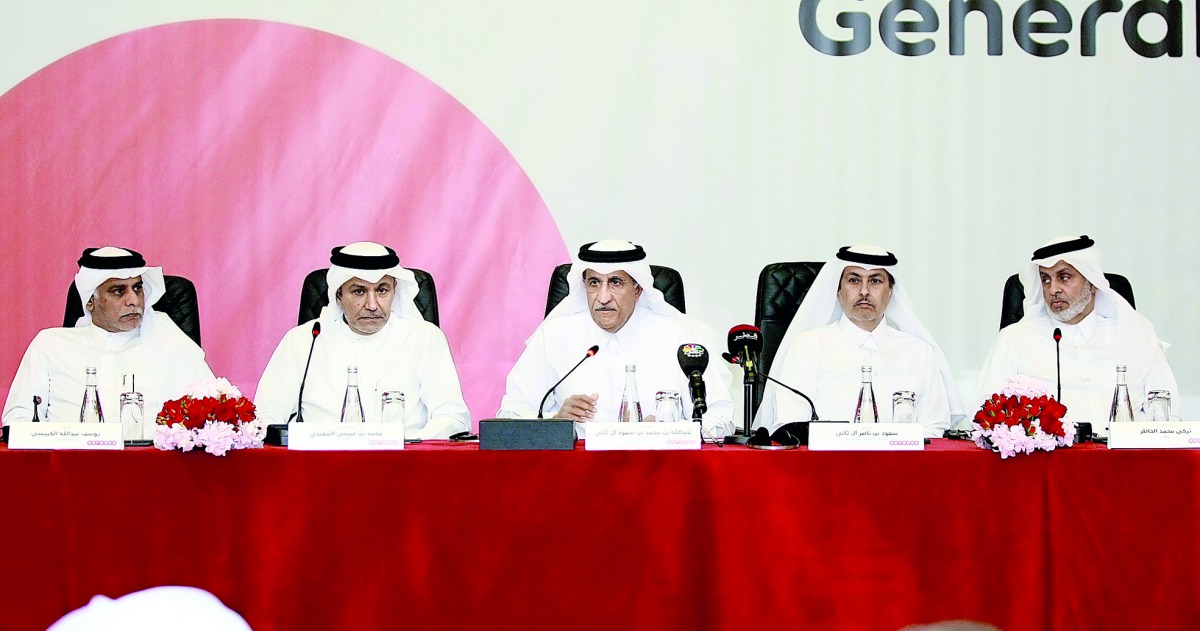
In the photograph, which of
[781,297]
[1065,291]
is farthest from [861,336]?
[1065,291]

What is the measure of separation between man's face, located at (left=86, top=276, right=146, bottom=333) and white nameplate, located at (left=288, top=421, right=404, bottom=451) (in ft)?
6.19

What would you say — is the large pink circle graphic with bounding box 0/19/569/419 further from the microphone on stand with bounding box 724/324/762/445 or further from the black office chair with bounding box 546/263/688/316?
the microphone on stand with bounding box 724/324/762/445

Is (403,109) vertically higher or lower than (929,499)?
higher

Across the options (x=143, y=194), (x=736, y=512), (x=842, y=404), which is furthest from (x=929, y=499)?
(x=143, y=194)

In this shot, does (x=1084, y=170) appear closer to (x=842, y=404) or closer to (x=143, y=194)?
(x=842, y=404)

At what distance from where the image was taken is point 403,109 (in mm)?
4816

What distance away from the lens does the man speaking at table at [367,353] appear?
385 cm

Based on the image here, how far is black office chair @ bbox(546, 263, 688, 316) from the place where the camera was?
13.3ft

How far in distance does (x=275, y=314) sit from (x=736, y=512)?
9.82 feet

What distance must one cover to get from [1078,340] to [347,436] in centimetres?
288

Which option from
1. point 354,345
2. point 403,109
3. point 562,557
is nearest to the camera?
point 562,557

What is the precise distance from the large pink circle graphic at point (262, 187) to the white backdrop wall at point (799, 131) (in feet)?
0.43

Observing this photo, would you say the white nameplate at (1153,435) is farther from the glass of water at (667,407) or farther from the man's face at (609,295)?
the man's face at (609,295)

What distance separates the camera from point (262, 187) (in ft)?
15.8
